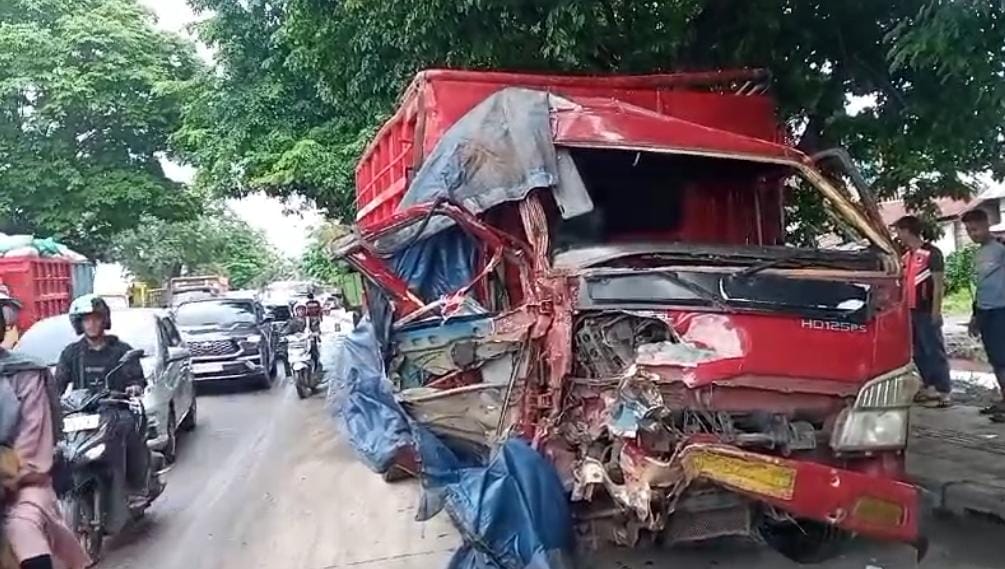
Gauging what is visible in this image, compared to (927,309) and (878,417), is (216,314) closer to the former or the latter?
(927,309)

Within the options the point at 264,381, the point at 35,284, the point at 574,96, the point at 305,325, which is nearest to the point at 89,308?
the point at 574,96

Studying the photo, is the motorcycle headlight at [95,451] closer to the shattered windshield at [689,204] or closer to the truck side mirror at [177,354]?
the shattered windshield at [689,204]

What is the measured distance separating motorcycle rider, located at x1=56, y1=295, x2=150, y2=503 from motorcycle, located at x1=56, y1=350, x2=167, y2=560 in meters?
0.14

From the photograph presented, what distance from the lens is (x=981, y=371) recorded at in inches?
595

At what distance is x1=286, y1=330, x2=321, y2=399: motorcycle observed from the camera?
1521 centimetres

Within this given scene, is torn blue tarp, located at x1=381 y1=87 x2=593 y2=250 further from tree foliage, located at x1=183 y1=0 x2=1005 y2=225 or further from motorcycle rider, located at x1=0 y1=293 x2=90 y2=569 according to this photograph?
tree foliage, located at x1=183 y1=0 x2=1005 y2=225

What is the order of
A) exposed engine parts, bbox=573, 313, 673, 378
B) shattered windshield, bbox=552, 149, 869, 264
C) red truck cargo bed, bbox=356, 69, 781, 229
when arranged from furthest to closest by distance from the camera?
red truck cargo bed, bbox=356, 69, 781, 229 → shattered windshield, bbox=552, 149, 869, 264 → exposed engine parts, bbox=573, 313, 673, 378

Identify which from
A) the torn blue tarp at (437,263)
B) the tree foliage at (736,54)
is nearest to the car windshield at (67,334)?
the tree foliage at (736,54)

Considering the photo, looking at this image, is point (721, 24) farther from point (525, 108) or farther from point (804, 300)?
point (804, 300)

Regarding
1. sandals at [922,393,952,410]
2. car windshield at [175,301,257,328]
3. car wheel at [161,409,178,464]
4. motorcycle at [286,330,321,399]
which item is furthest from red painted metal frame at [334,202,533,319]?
car windshield at [175,301,257,328]

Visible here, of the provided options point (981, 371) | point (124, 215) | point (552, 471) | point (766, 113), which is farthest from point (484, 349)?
point (124, 215)

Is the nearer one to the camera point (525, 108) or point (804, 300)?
point (804, 300)

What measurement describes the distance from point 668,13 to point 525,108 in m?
4.06

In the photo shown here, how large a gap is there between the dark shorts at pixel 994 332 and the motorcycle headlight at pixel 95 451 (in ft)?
21.8
